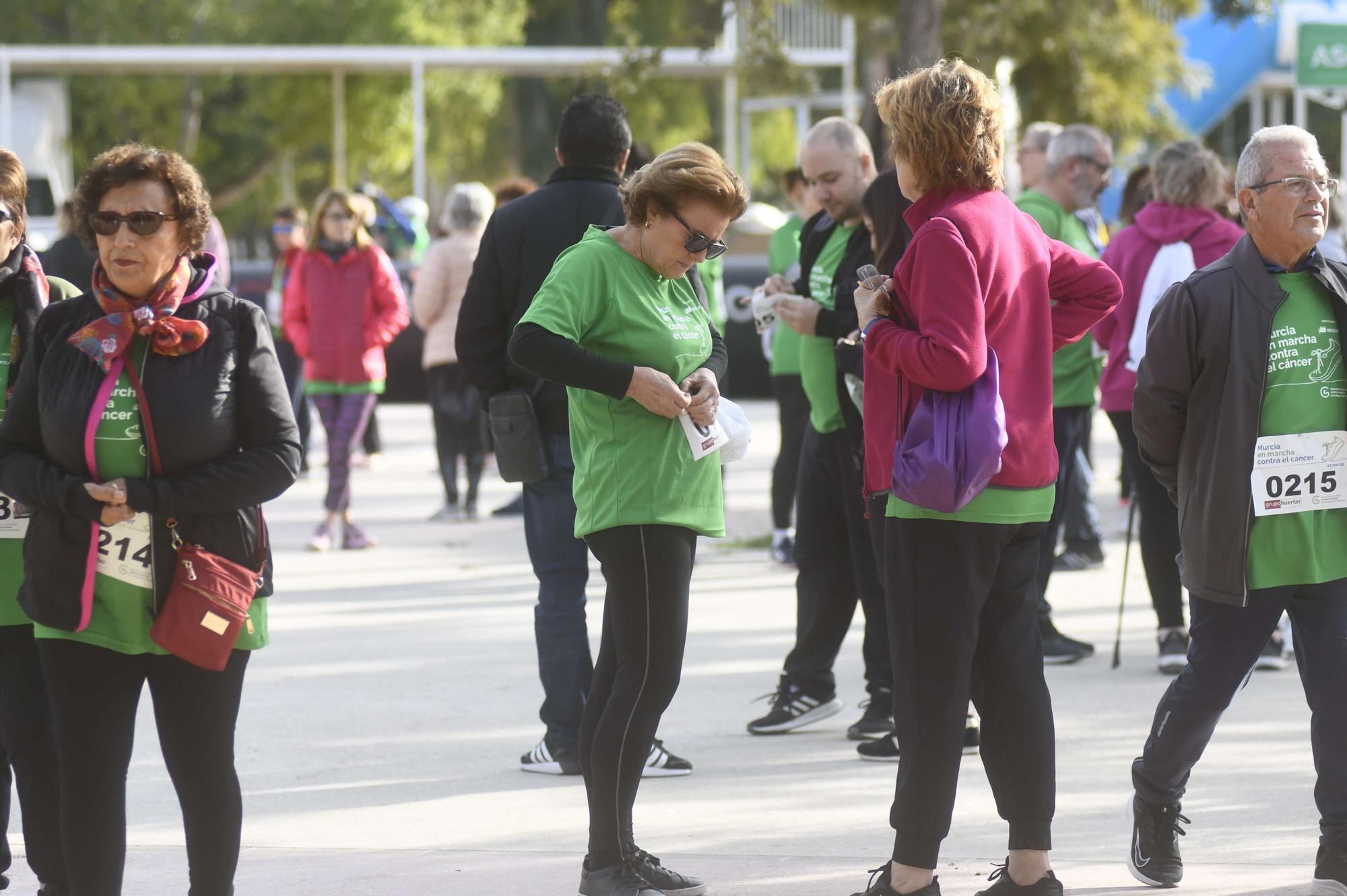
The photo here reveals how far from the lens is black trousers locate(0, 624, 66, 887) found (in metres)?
4.20

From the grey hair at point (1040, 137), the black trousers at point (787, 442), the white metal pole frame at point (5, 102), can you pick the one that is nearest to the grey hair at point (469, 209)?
the black trousers at point (787, 442)

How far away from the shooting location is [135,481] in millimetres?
3596

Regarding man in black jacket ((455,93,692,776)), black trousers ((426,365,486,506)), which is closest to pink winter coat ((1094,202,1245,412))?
man in black jacket ((455,93,692,776))

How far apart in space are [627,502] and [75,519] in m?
1.31

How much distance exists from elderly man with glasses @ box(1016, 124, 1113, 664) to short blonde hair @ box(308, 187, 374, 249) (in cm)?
449

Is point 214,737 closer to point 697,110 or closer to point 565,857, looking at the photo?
point 565,857

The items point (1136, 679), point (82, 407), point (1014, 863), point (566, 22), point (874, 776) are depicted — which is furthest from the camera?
point (566, 22)

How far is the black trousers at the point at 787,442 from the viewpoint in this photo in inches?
368

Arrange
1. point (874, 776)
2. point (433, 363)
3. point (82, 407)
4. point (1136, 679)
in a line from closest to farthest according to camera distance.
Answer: point (82, 407), point (874, 776), point (1136, 679), point (433, 363)

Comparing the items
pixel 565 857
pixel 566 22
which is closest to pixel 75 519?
pixel 565 857

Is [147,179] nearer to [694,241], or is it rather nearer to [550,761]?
[694,241]

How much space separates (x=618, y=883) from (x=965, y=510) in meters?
1.25

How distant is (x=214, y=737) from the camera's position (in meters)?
3.77

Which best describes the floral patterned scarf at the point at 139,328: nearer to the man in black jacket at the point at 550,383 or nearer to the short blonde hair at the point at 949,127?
the short blonde hair at the point at 949,127
